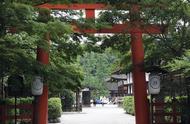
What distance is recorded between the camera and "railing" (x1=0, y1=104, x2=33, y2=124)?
56.3ft

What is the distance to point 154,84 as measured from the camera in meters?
16.2

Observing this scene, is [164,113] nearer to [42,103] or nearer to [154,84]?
[154,84]

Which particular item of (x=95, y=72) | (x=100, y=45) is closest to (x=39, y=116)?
(x=100, y=45)

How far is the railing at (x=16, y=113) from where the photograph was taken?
56.3 ft

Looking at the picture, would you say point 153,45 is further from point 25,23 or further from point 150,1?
point 25,23

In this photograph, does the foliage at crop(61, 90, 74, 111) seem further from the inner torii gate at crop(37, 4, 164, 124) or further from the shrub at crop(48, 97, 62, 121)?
the inner torii gate at crop(37, 4, 164, 124)

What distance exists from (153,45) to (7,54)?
7242 mm

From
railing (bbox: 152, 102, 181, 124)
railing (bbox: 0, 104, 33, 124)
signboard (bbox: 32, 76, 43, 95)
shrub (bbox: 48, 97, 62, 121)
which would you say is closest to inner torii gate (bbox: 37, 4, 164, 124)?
railing (bbox: 152, 102, 181, 124)

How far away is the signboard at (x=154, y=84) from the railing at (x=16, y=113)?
4.73m

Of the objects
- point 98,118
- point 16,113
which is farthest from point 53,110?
point 16,113

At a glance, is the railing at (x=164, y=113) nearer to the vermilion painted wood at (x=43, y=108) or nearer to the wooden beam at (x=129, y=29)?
the wooden beam at (x=129, y=29)

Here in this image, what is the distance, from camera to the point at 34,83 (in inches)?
621

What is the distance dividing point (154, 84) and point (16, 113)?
532cm

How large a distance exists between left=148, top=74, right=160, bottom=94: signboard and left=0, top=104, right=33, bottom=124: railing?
4732mm
